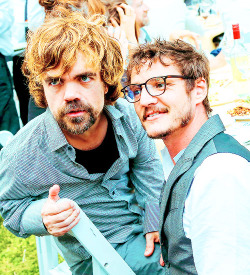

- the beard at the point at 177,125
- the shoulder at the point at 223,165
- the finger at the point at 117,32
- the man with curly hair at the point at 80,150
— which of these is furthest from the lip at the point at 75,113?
the finger at the point at 117,32

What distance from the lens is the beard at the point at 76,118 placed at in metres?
1.66

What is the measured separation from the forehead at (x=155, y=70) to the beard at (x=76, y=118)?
323 mm

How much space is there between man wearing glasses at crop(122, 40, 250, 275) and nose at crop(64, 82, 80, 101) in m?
0.22

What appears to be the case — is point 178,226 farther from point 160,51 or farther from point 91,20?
point 91,20

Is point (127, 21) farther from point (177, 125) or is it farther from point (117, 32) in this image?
point (177, 125)

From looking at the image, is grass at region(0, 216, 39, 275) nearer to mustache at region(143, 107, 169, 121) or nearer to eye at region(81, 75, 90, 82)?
eye at region(81, 75, 90, 82)

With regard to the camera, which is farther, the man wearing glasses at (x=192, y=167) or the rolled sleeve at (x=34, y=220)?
the rolled sleeve at (x=34, y=220)

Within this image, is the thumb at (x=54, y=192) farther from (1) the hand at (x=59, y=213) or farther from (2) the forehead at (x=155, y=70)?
(2) the forehead at (x=155, y=70)

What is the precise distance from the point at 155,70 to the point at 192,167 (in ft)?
1.38

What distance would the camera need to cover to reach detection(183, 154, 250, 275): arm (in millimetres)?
945

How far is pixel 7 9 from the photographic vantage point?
3.88 m

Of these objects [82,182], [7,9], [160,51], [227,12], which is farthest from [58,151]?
[7,9]

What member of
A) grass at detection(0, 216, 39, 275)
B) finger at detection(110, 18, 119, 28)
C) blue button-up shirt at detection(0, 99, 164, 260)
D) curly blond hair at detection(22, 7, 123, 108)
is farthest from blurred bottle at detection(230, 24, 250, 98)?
grass at detection(0, 216, 39, 275)

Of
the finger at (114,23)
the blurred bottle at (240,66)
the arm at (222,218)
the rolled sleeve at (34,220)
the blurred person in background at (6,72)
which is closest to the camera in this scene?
the arm at (222,218)
